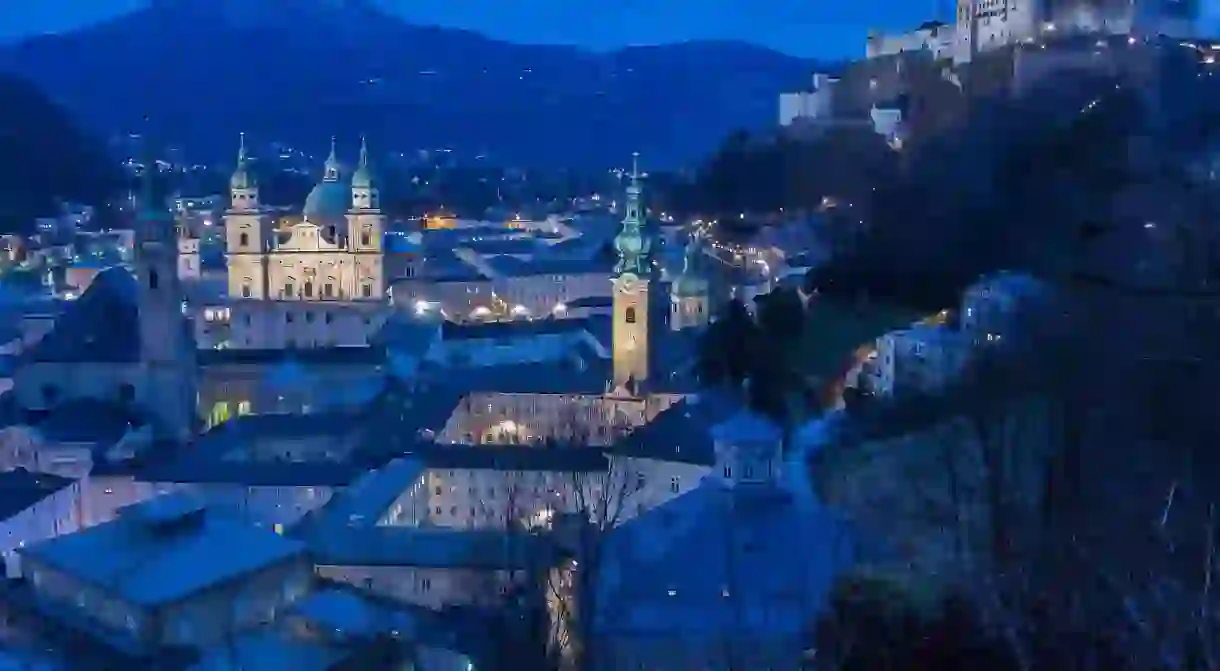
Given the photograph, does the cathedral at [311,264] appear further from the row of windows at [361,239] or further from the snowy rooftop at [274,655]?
the snowy rooftop at [274,655]

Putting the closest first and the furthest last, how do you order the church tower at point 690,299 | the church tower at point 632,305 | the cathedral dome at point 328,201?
the church tower at point 632,305
the church tower at point 690,299
the cathedral dome at point 328,201

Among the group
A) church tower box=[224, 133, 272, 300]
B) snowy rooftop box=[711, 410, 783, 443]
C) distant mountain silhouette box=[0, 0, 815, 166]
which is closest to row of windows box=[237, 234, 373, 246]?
church tower box=[224, 133, 272, 300]

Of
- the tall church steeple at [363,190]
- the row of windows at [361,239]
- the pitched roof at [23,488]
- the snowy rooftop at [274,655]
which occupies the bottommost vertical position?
the snowy rooftop at [274,655]

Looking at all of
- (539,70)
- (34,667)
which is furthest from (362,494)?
(539,70)

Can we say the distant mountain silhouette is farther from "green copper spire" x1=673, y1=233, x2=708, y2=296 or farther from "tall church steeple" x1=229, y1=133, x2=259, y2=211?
"green copper spire" x1=673, y1=233, x2=708, y2=296

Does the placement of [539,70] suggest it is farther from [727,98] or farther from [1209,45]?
[1209,45]

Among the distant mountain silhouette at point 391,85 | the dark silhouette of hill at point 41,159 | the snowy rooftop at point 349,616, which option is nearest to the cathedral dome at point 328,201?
the snowy rooftop at point 349,616
